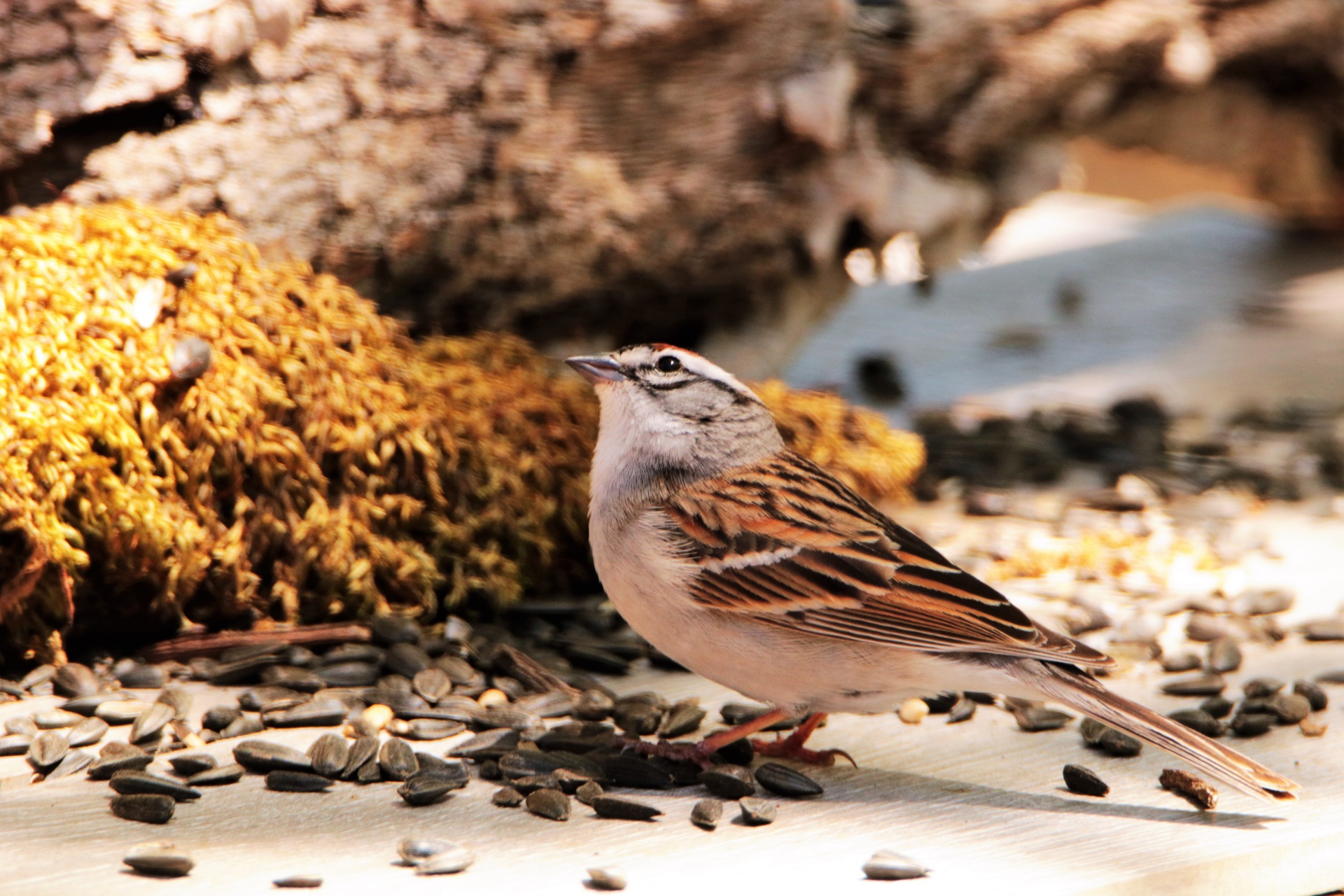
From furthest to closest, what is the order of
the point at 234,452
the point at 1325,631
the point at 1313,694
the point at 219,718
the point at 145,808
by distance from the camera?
the point at 1325,631
the point at 234,452
the point at 1313,694
the point at 219,718
the point at 145,808

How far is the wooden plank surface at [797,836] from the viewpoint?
2420 mm

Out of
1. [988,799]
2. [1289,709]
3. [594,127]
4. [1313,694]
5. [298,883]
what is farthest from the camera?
[594,127]

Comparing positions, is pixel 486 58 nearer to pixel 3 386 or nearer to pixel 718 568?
pixel 3 386

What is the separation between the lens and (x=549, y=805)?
8.93 ft

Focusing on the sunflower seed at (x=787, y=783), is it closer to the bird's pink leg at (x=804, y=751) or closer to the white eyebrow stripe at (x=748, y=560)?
the bird's pink leg at (x=804, y=751)

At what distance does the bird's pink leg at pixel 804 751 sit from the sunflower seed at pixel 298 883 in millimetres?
1043

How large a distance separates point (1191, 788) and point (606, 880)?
1.17m

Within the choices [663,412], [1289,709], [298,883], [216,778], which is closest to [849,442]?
[663,412]

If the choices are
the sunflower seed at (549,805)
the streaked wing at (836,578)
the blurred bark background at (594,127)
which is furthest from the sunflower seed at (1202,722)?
the blurred bark background at (594,127)

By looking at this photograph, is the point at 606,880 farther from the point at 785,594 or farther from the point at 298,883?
the point at 785,594

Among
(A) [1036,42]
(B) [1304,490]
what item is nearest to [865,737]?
(B) [1304,490]

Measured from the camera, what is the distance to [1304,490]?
497 centimetres

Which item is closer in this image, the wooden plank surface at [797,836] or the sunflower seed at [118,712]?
the wooden plank surface at [797,836]

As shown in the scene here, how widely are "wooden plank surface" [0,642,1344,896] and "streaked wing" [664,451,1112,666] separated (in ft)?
1.04
